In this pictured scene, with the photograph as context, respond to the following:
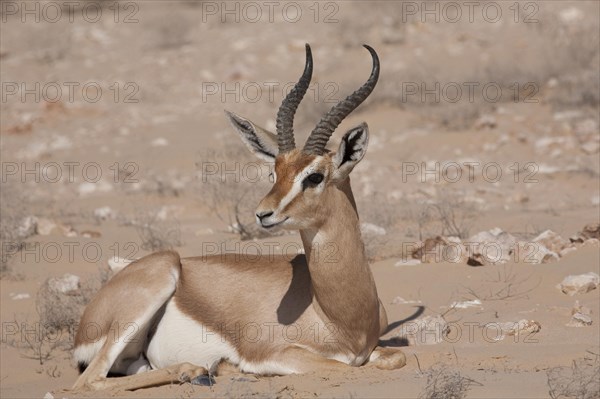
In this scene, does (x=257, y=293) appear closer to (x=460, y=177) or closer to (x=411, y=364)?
(x=411, y=364)

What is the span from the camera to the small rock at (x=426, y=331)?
8086 mm

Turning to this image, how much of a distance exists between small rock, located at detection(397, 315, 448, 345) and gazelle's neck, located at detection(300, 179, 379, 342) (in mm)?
892

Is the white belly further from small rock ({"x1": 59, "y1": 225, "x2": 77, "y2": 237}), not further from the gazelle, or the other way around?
small rock ({"x1": 59, "y1": 225, "x2": 77, "y2": 237})

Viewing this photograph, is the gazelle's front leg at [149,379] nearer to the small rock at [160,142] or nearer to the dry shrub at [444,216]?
the dry shrub at [444,216]

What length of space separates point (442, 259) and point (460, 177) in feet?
20.0

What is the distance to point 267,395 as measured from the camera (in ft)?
20.5

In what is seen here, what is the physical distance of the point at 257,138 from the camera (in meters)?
7.53

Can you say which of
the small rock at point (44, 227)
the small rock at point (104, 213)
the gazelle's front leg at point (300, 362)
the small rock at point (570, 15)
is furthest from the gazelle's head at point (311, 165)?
the small rock at point (570, 15)

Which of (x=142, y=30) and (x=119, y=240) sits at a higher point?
(x=142, y=30)

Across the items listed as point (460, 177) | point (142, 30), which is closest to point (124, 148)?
point (460, 177)

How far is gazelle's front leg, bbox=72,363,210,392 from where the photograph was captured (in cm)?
727

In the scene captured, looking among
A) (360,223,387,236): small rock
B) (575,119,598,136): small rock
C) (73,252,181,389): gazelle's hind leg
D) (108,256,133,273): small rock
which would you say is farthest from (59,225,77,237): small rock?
(575,119,598,136): small rock

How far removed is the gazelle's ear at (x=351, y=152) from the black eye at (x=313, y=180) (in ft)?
0.55

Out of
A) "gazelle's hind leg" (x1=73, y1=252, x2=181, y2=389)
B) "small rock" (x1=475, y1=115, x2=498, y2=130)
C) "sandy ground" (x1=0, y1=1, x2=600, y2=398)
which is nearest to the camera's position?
"gazelle's hind leg" (x1=73, y1=252, x2=181, y2=389)
